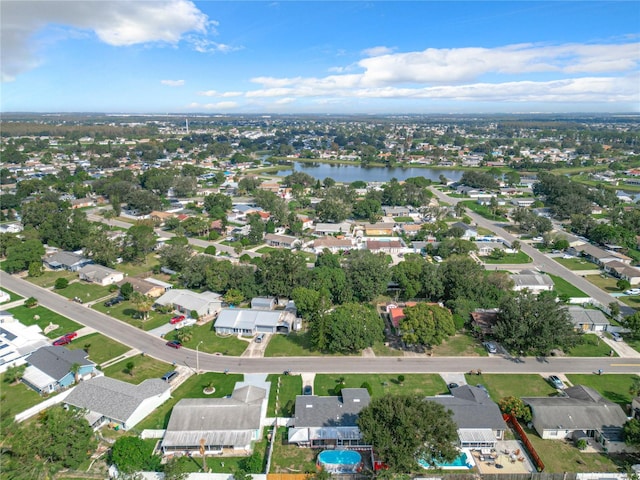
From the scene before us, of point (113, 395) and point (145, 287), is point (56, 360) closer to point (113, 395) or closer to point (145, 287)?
point (113, 395)

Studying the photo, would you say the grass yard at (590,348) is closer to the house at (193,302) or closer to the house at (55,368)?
the house at (193,302)

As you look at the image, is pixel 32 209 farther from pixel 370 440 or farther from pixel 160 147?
pixel 160 147

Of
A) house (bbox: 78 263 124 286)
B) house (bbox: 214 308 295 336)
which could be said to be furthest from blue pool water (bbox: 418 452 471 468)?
house (bbox: 78 263 124 286)

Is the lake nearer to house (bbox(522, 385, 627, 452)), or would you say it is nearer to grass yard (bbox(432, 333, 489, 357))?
grass yard (bbox(432, 333, 489, 357))

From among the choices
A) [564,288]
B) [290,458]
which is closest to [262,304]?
[290,458]

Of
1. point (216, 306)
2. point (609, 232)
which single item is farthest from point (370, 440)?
point (609, 232)
